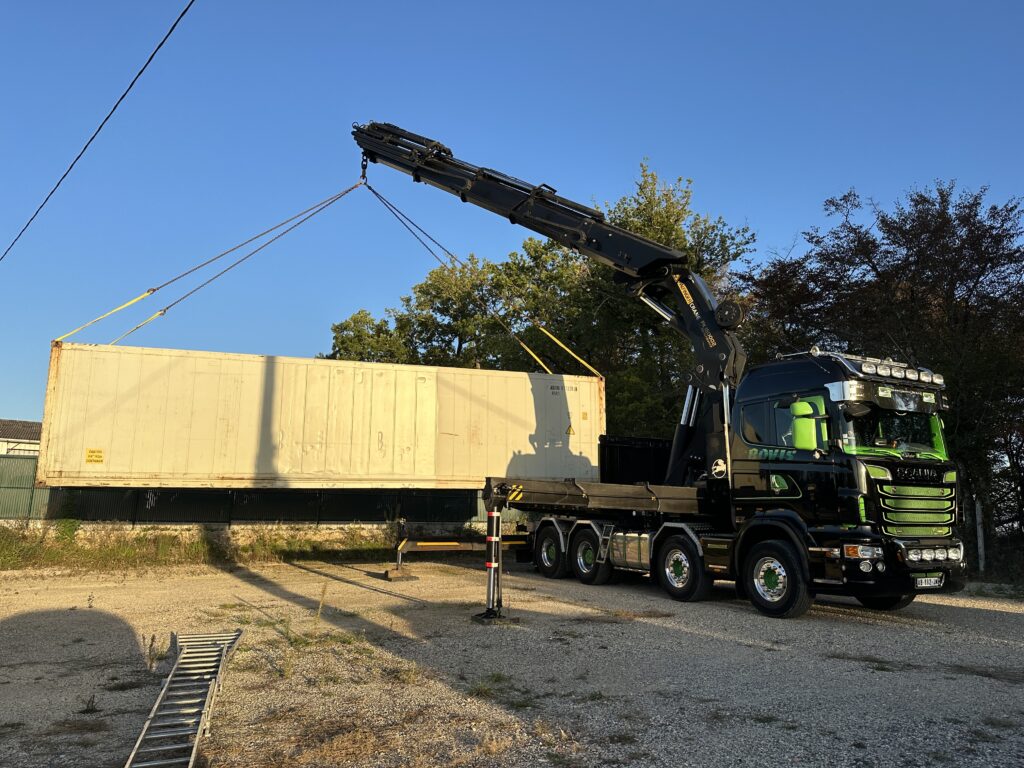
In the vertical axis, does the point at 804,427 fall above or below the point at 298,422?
below

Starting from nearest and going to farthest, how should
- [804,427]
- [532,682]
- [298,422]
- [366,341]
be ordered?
[532,682]
[804,427]
[298,422]
[366,341]

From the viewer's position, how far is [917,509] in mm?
9008

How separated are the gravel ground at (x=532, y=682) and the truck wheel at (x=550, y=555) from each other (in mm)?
2961

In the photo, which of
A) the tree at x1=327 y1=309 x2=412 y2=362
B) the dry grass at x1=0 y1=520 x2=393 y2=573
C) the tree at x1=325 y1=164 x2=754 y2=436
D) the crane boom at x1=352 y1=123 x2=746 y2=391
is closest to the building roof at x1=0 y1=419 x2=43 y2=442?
the tree at x1=327 y1=309 x2=412 y2=362

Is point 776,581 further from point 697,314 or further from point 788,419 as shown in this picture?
point 697,314

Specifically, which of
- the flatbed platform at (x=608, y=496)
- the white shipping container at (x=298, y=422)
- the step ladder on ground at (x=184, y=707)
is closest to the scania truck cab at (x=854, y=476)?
the flatbed platform at (x=608, y=496)

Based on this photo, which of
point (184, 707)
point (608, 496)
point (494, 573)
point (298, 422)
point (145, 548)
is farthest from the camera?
point (145, 548)

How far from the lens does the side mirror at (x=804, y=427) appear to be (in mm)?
9344

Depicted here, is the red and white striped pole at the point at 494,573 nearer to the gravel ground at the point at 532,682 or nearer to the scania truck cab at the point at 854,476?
the gravel ground at the point at 532,682

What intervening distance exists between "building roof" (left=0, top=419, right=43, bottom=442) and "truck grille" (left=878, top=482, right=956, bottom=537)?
170 feet

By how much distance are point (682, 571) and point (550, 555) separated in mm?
3690

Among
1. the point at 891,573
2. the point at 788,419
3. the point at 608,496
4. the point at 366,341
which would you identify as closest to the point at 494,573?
the point at 608,496

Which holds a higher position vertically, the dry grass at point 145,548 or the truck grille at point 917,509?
the truck grille at point 917,509

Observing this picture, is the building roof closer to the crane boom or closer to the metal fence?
the metal fence
